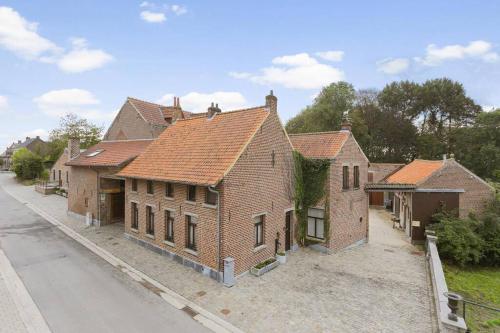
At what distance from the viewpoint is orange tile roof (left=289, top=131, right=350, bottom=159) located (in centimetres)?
1616

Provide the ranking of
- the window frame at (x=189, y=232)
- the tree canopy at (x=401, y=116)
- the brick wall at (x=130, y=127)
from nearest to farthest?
1. the window frame at (x=189, y=232)
2. the brick wall at (x=130, y=127)
3. the tree canopy at (x=401, y=116)

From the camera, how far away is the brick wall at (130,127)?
21375mm

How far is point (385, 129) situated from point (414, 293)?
1432 inches

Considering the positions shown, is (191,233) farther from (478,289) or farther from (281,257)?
(478,289)

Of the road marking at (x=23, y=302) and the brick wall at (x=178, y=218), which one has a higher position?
the brick wall at (x=178, y=218)

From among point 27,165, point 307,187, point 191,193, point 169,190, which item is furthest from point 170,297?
point 27,165

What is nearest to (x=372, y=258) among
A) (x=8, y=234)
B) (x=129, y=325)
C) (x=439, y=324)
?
(x=439, y=324)

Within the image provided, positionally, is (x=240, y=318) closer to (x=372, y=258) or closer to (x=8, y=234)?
(x=372, y=258)

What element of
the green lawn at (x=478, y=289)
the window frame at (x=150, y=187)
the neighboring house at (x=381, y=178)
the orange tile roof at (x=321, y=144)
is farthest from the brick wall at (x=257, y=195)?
the neighboring house at (x=381, y=178)

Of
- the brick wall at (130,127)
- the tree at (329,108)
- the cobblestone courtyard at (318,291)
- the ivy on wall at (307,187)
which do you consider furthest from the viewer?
the tree at (329,108)

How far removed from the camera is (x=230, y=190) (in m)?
11.5

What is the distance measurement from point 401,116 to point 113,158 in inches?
1637

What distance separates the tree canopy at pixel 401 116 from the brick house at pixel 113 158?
27240 millimetres

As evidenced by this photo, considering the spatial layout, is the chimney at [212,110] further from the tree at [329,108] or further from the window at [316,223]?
the tree at [329,108]
